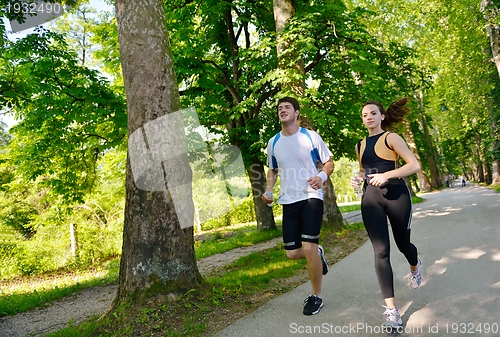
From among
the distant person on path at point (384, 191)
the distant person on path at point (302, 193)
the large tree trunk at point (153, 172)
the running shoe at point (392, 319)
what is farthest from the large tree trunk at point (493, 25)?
the running shoe at point (392, 319)

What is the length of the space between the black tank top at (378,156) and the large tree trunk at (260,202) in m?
10.2

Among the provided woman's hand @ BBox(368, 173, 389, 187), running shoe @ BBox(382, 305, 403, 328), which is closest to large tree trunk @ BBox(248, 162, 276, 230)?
woman's hand @ BBox(368, 173, 389, 187)

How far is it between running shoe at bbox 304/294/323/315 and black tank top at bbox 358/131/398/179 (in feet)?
4.67

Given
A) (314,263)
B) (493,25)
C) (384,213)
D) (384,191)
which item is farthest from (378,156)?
(493,25)

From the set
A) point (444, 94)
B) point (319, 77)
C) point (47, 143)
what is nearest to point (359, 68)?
point (319, 77)

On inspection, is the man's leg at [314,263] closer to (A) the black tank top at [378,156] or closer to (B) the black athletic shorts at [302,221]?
(B) the black athletic shorts at [302,221]

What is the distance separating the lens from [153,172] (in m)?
4.54

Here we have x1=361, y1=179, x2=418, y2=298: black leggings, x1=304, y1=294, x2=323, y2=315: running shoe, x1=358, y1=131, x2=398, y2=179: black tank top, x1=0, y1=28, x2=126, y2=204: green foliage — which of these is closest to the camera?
x1=361, y1=179, x2=418, y2=298: black leggings

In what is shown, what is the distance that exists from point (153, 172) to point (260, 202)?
33.4 feet

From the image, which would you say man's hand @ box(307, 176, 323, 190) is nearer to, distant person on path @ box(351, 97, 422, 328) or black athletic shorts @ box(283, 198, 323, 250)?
black athletic shorts @ box(283, 198, 323, 250)

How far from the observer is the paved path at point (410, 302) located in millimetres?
3219

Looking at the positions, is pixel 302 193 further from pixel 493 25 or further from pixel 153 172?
pixel 493 25

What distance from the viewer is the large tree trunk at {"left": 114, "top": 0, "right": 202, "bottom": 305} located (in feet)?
14.3

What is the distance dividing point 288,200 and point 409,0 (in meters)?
22.1
